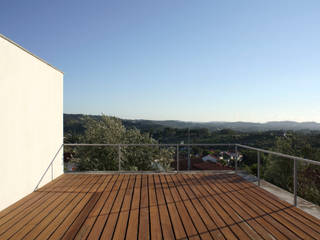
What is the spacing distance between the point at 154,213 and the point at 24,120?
7.87 ft

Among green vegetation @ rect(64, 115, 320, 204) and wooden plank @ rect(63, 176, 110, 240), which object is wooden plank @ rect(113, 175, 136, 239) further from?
green vegetation @ rect(64, 115, 320, 204)

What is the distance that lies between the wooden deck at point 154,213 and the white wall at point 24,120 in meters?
0.32

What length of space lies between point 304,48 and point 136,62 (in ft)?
23.2

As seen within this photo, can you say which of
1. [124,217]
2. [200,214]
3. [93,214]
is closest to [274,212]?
[200,214]

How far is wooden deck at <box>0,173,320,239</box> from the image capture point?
72.2 inches

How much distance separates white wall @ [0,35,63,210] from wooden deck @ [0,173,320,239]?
1.06 feet

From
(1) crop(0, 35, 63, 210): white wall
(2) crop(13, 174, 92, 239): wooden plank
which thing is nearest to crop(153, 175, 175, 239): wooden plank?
(2) crop(13, 174, 92, 239): wooden plank

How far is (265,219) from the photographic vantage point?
2.12 metres

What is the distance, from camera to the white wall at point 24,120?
2.44m

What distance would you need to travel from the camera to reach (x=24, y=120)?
9.33ft

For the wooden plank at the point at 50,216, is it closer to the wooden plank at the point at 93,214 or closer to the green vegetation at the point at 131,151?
the wooden plank at the point at 93,214

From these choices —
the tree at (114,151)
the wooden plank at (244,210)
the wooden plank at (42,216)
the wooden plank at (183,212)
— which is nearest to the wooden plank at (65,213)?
the wooden plank at (42,216)

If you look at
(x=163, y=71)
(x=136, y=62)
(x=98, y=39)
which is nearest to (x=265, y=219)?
(x=98, y=39)

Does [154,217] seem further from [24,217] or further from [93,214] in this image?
[24,217]
